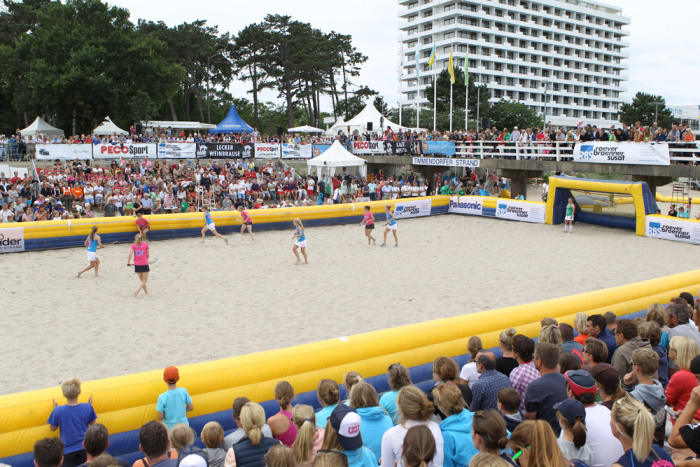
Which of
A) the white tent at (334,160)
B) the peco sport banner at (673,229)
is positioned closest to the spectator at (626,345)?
the peco sport banner at (673,229)

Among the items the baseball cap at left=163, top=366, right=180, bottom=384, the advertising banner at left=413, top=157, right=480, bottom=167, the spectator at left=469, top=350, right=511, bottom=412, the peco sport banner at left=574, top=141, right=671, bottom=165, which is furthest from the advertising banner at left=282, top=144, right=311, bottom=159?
the spectator at left=469, top=350, right=511, bottom=412

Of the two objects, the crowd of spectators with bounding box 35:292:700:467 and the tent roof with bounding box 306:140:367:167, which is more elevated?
the tent roof with bounding box 306:140:367:167

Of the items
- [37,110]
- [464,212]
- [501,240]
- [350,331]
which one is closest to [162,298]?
[350,331]

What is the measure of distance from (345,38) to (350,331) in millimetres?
56009

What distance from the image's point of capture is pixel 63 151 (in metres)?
22.9

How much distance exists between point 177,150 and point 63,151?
473 centimetres

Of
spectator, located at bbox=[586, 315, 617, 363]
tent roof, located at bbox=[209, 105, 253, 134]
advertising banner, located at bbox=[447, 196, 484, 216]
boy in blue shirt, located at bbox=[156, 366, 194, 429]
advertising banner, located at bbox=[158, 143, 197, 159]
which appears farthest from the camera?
tent roof, located at bbox=[209, 105, 253, 134]

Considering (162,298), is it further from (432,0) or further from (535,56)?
(535,56)

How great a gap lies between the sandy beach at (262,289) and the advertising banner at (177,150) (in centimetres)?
945

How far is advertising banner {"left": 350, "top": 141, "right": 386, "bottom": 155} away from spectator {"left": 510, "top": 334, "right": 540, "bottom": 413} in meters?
25.8

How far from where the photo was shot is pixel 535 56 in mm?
94500

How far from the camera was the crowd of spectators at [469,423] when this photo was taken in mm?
2973

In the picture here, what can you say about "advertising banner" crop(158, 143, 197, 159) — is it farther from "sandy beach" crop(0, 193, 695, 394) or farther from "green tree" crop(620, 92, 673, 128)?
"green tree" crop(620, 92, 673, 128)

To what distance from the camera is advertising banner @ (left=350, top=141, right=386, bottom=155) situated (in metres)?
29.8
